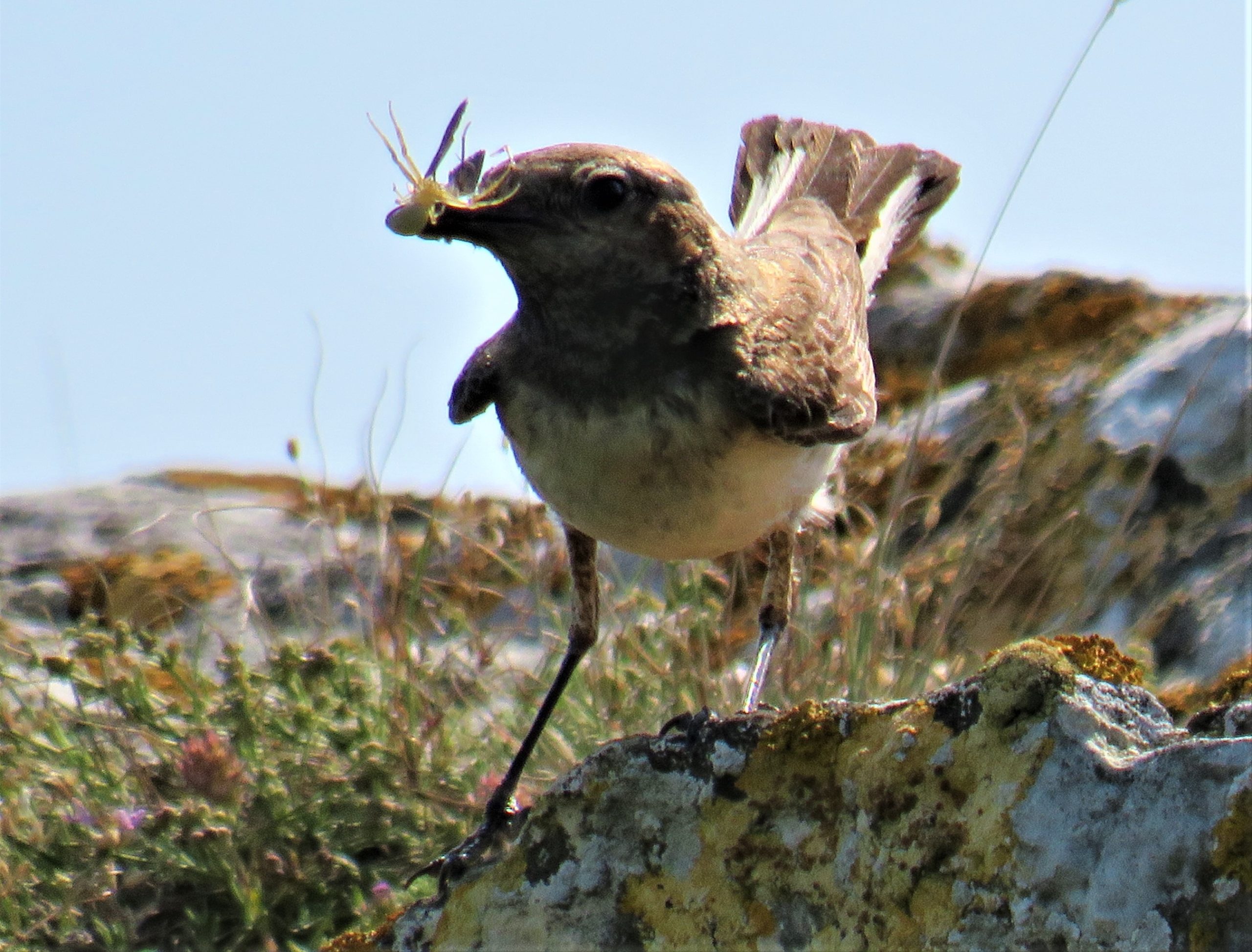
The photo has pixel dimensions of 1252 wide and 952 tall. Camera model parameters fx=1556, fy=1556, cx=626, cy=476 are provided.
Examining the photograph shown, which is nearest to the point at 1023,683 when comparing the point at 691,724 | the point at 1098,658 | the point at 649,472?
the point at 1098,658

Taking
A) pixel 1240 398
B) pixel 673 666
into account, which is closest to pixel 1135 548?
pixel 1240 398

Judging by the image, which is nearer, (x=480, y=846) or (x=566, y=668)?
(x=480, y=846)

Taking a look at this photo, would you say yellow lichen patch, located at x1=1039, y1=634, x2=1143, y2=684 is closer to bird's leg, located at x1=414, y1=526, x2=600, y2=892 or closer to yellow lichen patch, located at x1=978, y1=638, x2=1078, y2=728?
yellow lichen patch, located at x1=978, y1=638, x2=1078, y2=728

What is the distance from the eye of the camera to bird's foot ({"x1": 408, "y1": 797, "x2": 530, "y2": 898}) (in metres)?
3.83

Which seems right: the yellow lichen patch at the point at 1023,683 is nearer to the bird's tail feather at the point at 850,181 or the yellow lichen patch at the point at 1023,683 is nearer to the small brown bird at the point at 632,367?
the small brown bird at the point at 632,367

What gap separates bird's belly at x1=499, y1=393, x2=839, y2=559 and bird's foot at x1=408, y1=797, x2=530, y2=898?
785 mm

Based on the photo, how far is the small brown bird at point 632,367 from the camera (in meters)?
3.84

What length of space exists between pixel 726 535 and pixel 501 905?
127cm

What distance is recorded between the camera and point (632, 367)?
3959mm

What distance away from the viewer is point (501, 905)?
323cm

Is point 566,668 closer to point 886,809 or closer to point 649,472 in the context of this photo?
point 649,472

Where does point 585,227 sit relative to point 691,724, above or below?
above

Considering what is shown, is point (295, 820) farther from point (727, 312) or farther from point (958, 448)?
point (958, 448)

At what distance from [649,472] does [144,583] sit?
412 cm
